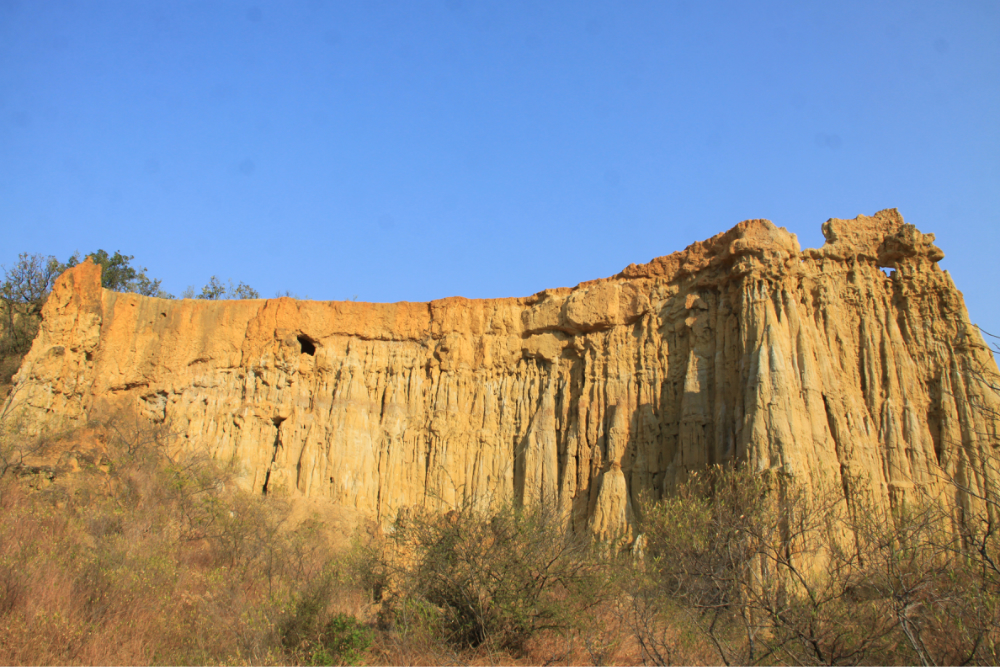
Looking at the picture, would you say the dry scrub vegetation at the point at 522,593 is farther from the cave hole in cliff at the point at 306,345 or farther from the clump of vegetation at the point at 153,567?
the cave hole in cliff at the point at 306,345

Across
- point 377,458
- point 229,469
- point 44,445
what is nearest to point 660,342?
point 377,458

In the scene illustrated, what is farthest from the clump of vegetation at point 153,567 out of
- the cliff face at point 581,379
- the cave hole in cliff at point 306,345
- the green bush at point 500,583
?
the cave hole in cliff at point 306,345

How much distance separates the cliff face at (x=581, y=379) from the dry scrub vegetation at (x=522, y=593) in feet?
8.22

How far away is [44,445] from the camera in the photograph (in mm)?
21844

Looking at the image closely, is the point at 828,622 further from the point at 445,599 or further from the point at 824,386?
the point at 824,386

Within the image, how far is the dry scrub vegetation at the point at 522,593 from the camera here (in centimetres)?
995

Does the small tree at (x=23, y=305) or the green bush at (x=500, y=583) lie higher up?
the small tree at (x=23, y=305)

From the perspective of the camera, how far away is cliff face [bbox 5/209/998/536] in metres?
19.5

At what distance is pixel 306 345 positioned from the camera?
92.9ft

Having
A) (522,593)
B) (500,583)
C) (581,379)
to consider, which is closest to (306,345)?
(581,379)

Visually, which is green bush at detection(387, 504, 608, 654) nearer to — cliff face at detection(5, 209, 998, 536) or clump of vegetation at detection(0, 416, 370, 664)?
clump of vegetation at detection(0, 416, 370, 664)

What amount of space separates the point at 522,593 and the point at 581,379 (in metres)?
12.8

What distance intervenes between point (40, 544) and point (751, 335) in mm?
18740

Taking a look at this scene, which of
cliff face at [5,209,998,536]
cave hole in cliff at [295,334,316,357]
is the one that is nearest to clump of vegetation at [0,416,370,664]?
cliff face at [5,209,998,536]
